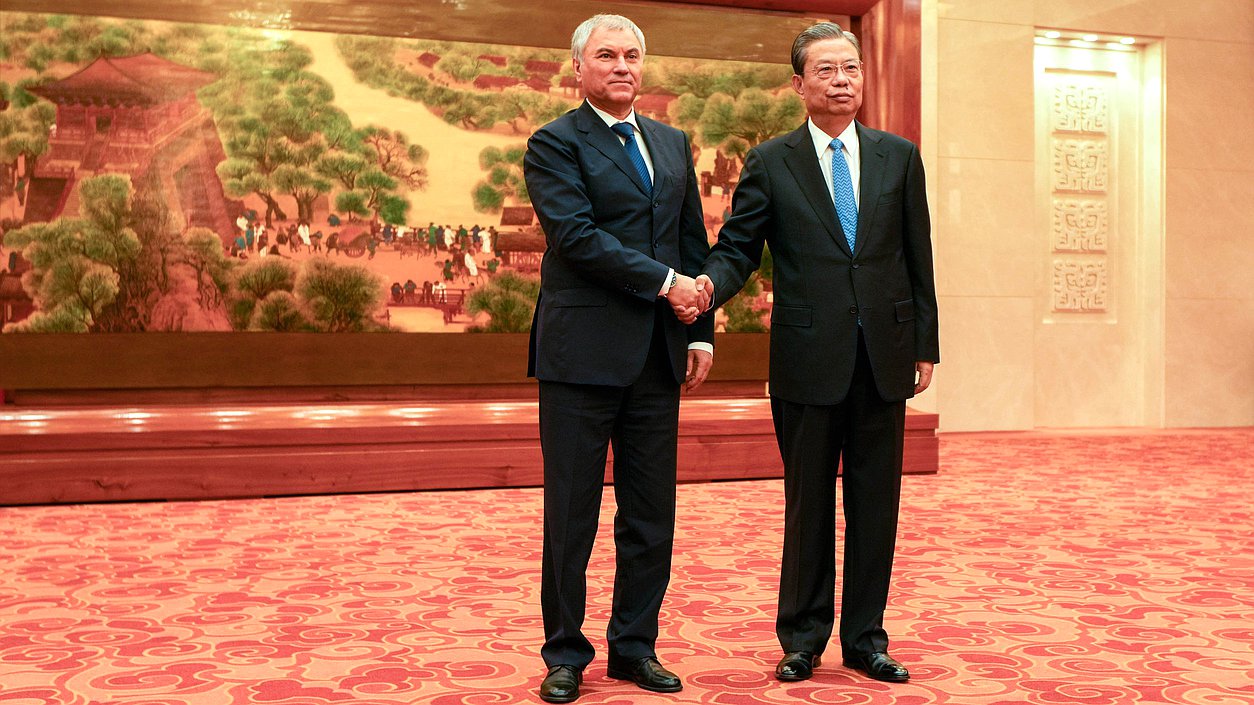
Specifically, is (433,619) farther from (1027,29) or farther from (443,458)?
(1027,29)

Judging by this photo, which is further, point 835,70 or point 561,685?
point 835,70

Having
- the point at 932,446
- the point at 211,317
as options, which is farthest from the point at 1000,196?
the point at 211,317

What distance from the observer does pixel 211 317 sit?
7773 millimetres

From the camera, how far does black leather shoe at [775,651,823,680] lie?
2971mm

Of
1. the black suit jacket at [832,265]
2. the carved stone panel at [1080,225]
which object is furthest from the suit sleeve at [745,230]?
the carved stone panel at [1080,225]

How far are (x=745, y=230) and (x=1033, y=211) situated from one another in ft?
25.3

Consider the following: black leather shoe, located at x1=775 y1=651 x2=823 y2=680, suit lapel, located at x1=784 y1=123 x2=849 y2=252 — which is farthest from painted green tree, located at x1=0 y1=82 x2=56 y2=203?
black leather shoe, located at x1=775 y1=651 x2=823 y2=680

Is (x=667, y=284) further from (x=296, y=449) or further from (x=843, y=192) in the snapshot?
(x=296, y=449)

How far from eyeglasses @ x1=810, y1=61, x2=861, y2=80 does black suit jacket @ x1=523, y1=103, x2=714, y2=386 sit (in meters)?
0.43

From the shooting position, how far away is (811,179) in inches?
122

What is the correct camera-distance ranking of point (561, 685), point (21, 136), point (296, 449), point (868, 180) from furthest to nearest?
point (21, 136) → point (296, 449) → point (868, 180) → point (561, 685)

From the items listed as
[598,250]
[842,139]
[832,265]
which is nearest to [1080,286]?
[842,139]

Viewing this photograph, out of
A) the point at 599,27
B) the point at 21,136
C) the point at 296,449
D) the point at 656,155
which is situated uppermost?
the point at 21,136

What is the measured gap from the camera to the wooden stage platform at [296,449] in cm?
629
